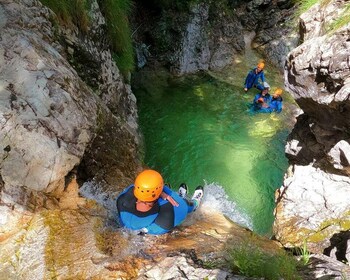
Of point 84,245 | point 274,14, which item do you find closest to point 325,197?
point 84,245

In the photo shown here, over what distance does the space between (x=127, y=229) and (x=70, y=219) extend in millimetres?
821

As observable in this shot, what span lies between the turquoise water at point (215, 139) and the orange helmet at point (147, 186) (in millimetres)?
3301

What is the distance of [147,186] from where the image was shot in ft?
13.8

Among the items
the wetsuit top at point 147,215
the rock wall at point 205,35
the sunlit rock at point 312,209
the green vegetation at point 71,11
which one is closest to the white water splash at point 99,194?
the wetsuit top at point 147,215

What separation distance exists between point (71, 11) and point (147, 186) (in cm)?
416

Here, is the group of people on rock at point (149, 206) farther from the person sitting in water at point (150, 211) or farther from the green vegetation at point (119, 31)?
the green vegetation at point (119, 31)

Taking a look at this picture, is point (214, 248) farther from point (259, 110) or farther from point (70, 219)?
point (259, 110)

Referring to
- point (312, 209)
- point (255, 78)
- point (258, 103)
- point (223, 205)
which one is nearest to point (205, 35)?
point (255, 78)

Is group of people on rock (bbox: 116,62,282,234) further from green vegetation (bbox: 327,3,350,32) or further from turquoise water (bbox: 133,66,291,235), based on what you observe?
green vegetation (bbox: 327,3,350,32)

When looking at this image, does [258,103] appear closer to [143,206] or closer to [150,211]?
[150,211]

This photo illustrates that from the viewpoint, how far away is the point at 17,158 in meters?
4.48

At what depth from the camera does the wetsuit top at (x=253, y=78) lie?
10477 millimetres

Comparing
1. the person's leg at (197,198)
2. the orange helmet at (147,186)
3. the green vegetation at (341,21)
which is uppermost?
the green vegetation at (341,21)

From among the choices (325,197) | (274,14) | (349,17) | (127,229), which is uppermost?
(274,14)
